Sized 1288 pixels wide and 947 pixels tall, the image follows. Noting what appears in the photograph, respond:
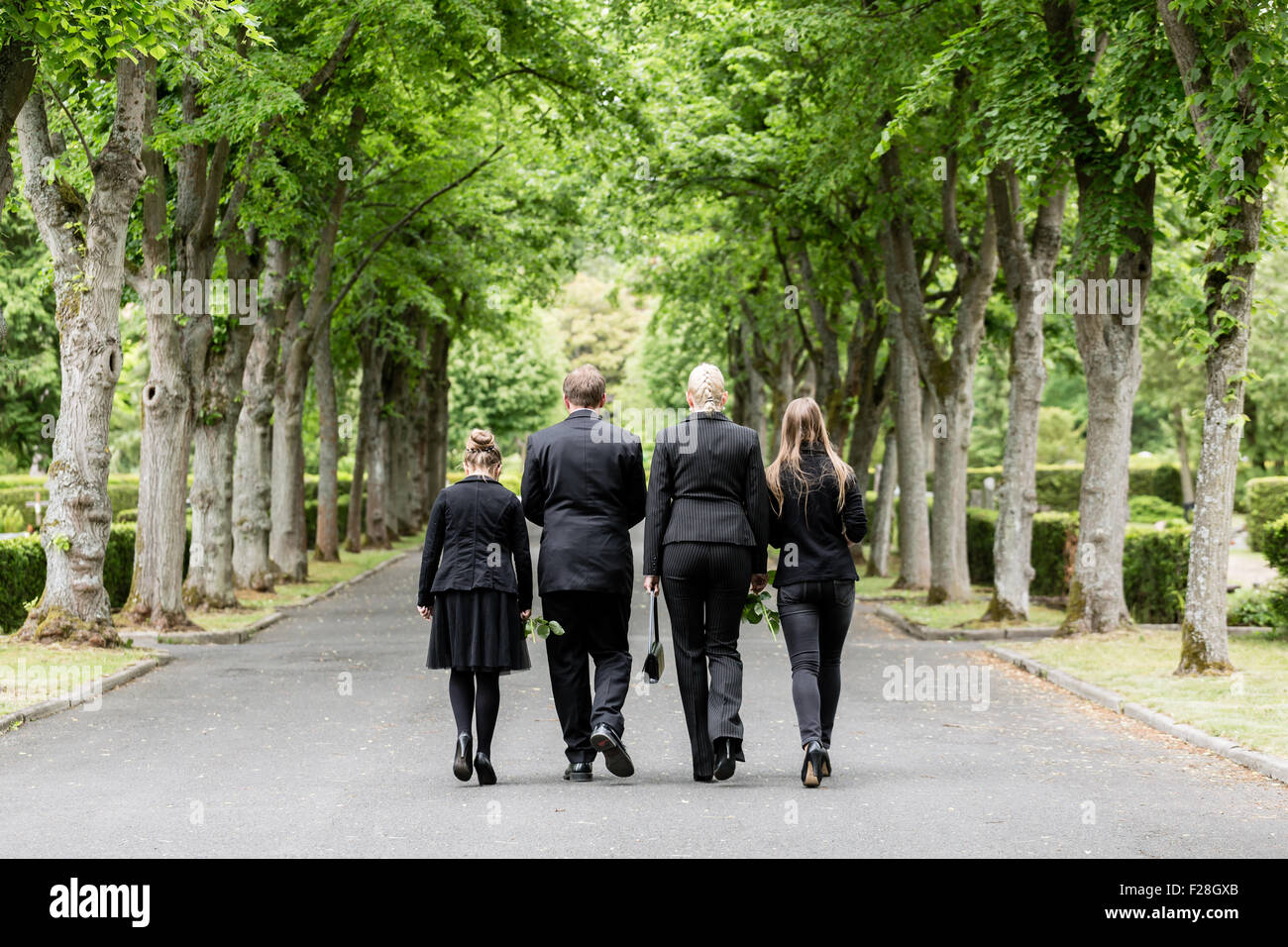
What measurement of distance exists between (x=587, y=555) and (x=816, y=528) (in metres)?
1.26

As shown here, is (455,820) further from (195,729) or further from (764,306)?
(764,306)

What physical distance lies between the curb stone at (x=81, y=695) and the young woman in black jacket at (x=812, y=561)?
577 centimetres

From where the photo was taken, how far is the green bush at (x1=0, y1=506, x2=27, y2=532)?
37250 mm

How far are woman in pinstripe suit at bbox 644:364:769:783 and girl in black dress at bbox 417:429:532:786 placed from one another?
76cm

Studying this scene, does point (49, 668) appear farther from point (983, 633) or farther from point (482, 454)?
point (983, 633)

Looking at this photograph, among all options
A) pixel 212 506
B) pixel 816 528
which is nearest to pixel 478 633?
pixel 816 528

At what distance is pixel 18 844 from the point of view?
621 cm

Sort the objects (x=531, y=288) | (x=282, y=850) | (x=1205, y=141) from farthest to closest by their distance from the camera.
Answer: (x=531, y=288) → (x=1205, y=141) → (x=282, y=850)

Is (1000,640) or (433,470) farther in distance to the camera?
(433,470)

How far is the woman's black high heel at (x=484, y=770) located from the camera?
7633mm

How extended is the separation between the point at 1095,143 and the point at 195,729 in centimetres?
1019

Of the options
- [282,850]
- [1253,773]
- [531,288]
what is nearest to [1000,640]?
[1253,773]

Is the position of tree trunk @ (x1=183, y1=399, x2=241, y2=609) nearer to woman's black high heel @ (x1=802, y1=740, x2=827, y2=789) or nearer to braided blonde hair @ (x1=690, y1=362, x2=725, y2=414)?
braided blonde hair @ (x1=690, y1=362, x2=725, y2=414)

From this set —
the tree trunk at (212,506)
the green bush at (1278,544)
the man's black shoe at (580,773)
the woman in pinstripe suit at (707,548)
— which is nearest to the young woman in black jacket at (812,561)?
the woman in pinstripe suit at (707,548)
